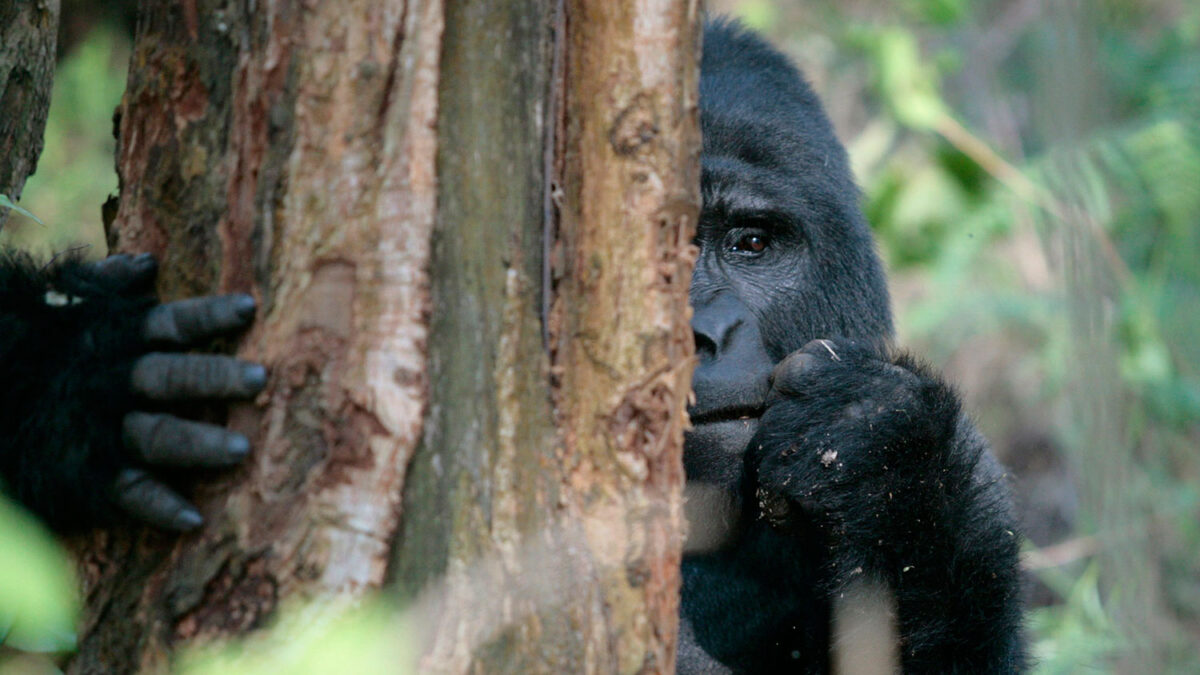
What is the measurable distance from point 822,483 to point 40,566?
159cm

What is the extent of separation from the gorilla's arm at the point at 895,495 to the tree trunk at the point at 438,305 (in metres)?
0.76

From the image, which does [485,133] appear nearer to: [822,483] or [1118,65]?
[822,483]

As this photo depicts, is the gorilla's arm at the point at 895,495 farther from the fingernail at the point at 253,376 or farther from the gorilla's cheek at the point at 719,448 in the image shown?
the fingernail at the point at 253,376

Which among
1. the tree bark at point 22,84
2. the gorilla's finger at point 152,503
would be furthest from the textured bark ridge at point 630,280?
the tree bark at point 22,84

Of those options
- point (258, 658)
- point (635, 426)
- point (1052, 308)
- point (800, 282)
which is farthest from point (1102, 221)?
point (258, 658)

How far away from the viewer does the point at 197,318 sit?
137 centimetres

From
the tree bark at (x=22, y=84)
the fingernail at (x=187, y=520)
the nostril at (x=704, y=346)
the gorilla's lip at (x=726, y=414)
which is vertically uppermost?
the tree bark at (x=22, y=84)

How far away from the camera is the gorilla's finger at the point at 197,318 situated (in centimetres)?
134

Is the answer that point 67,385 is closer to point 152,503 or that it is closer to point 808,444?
point 152,503

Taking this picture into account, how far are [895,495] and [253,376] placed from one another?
4.46 feet

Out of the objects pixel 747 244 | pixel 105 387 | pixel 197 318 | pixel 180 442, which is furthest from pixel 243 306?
pixel 747 244

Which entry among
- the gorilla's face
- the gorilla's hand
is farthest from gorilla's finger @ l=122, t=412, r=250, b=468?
the gorilla's face

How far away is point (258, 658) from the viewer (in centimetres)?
121

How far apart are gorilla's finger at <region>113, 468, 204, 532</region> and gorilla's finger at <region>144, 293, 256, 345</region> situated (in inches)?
7.4
